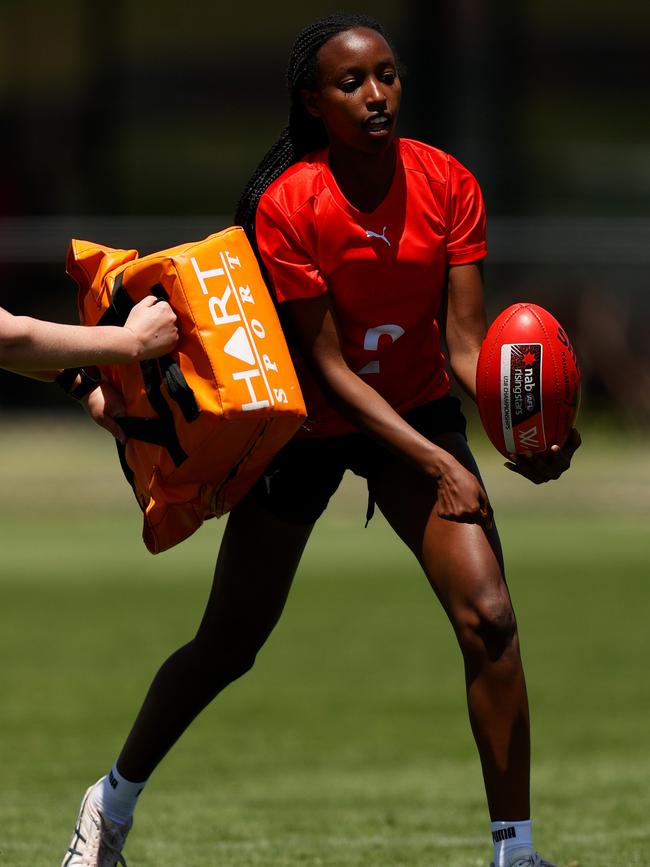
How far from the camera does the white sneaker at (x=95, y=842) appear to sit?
538 cm

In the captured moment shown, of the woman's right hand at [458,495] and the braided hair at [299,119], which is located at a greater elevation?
the braided hair at [299,119]

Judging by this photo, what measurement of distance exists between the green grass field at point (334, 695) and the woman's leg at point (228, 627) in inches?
19.2

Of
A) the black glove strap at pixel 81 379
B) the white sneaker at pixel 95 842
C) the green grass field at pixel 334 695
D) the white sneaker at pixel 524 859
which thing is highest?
the black glove strap at pixel 81 379

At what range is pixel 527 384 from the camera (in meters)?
5.00

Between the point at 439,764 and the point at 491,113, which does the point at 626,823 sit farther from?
the point at 491,113

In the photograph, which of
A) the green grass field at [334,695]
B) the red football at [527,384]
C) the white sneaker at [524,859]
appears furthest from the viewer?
the green grass field at [334,695]

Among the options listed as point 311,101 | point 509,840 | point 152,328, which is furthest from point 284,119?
point 509,840

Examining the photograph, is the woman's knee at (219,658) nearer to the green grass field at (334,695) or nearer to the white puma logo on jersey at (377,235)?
the green grass field at (334,695)

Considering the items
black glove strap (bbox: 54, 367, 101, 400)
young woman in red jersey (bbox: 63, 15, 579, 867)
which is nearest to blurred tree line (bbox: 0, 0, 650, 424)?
black glove strap (bbox: 54, 367, 101, 400)

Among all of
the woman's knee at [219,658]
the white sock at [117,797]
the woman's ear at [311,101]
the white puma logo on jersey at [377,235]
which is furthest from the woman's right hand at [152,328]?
the white sock at [117,797]

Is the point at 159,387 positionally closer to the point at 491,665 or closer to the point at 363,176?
the point at 363,176

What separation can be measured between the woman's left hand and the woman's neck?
33.5 inches

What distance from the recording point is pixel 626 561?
13.9m

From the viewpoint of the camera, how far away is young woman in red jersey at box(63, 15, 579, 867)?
4875 millimetres
